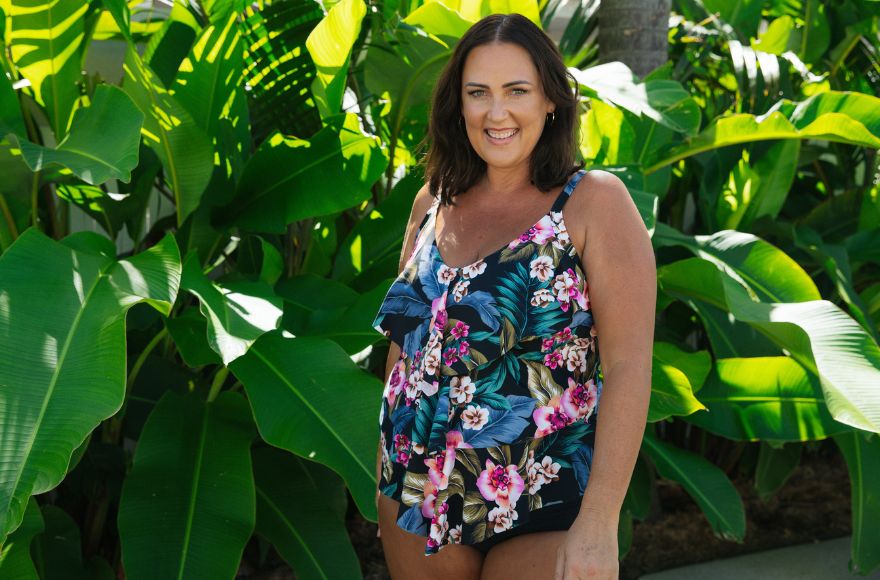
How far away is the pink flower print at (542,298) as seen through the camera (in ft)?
5.54

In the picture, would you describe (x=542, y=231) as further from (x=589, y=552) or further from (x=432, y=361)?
(x=589, y=552)

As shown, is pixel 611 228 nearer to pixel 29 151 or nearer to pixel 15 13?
pixel 29 151

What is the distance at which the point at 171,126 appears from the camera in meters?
2.80

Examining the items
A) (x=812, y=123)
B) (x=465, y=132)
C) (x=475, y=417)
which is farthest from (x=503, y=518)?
(x=812, y=123)

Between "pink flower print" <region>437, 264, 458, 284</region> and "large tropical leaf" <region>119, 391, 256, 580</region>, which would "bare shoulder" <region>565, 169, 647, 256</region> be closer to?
"pink flower print" <region>437, 264, 458, 284</region>

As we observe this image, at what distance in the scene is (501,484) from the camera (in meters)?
1.70

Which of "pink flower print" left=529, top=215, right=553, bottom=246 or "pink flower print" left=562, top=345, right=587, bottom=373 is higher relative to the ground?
"pink flower print" left=529, top=215, right=553, bottom=246

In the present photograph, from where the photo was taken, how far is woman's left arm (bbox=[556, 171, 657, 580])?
1562 mm

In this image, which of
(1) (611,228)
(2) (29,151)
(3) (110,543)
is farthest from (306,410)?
(3) (110,543)

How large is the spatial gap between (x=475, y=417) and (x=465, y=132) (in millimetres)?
613

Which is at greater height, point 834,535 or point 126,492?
point 126,492

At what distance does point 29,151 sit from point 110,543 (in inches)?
59.1

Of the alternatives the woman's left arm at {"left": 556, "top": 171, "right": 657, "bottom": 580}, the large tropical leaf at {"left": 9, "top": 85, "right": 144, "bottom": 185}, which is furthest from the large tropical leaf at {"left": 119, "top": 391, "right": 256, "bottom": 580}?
the woman's left arm at {"left": 556, "top": 171, "right": 657, "bottom": 580}

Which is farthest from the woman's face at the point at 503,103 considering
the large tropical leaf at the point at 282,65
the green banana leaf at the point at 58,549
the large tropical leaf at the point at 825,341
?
the green banana leaf at the point at 58,549
